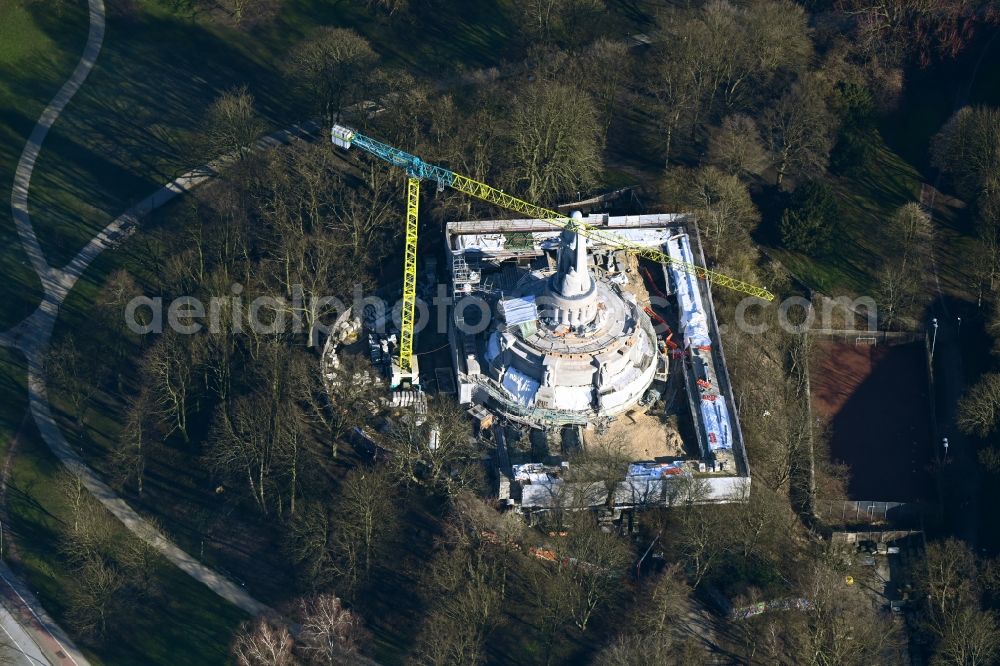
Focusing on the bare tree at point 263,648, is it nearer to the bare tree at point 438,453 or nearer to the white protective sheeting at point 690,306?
the bare tree at point 438,453

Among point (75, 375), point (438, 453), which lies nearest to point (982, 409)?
point (438, 453)

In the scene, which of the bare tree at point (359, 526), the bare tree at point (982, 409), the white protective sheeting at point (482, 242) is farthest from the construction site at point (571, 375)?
the bare tree at point (982, 409)

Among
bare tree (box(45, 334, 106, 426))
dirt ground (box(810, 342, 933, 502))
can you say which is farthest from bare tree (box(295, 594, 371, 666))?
dirt ground (box(810, 342, 933, 502))

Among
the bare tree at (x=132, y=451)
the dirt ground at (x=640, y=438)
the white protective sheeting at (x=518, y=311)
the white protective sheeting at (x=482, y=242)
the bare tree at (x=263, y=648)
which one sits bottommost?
the bare tree at (x=263, y=648)

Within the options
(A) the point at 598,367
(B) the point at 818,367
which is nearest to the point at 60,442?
(A) the point at 598,367

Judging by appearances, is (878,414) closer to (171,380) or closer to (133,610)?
(171,380)

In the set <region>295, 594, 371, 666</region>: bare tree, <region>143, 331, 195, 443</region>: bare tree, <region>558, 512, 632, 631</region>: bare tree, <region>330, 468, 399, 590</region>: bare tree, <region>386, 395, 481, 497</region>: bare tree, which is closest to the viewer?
<region>295, 594, 371, 666</region>: bare tree

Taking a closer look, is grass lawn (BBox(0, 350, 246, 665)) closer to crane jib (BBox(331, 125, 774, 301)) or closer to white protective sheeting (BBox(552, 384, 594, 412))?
white protective sheeting (BBox(552, 384, 594, 412))
